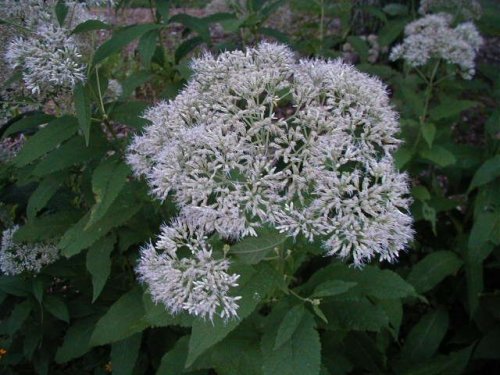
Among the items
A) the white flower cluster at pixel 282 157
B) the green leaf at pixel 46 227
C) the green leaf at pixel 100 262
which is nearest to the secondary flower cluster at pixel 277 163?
the white flower cluster at pixel 282 157

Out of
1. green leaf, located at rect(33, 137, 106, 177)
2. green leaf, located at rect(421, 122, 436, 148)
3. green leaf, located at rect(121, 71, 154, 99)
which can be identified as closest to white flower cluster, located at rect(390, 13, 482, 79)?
green leaf, located at rect(421, 122, 436, 148)

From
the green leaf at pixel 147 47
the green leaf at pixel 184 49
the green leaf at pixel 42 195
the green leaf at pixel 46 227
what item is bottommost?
the green leaf at pixel 46 227

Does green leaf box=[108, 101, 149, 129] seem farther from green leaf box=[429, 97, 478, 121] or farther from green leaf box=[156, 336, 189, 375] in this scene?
green leaf box=[429, 97, 478, 121]

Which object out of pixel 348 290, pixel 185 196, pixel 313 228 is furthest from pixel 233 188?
pixel 348 290

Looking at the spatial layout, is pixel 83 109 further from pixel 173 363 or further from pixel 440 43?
pixel 440 43

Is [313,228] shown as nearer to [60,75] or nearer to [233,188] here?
[233,188]

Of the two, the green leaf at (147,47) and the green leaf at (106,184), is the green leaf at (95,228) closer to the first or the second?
the green leaf at (106,184)
